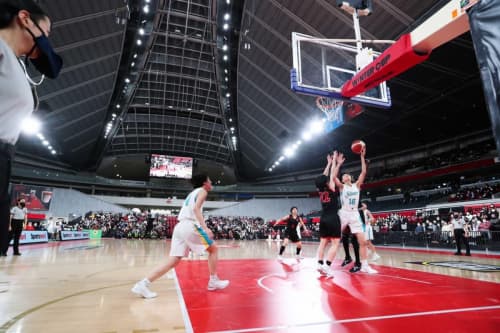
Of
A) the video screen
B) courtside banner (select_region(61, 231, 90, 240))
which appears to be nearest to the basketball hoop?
courtside banner (select_region(61, 231, 90, 240))

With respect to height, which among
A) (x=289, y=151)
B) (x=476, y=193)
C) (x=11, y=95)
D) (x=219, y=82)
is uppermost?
(x=219, y=82)

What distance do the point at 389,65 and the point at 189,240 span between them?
13.3 ft

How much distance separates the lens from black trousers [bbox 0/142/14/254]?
2.96 feet

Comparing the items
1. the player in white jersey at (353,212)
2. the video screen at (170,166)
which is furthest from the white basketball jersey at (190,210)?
the video screen at (170,166)

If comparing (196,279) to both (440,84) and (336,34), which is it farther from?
(440,84)

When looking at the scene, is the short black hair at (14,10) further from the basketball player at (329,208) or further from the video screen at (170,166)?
the video screen at (170,166)

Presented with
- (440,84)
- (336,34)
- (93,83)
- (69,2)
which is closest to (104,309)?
(336,34)

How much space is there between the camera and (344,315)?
2.66 m

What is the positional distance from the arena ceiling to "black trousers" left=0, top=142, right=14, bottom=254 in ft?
50.3

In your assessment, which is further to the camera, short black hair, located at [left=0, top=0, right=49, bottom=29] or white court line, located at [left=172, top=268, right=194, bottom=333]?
white court line, located at [left=172, top=268, right=194, bottom=333]

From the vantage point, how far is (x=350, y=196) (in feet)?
18.5

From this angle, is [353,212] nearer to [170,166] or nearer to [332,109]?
[332,109]

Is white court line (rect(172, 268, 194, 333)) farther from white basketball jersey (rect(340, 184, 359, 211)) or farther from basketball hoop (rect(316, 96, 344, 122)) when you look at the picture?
basketball hoop (rect(316, 96, 344, 122))

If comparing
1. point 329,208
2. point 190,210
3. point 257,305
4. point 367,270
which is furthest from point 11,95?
point 367,270
